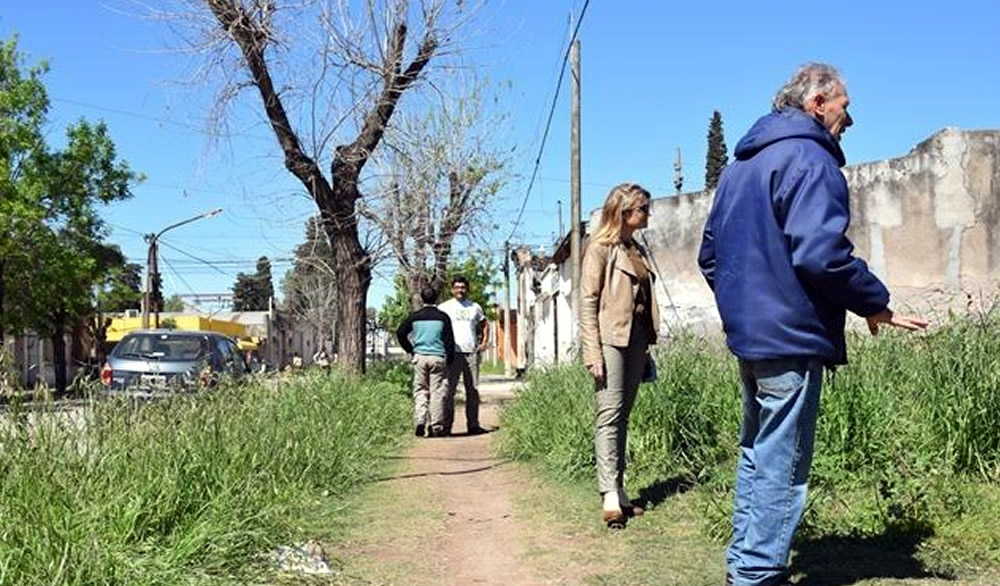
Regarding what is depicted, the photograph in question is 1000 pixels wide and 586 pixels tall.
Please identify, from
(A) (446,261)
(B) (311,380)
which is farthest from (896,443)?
(A) (446,261)

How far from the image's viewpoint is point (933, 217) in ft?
51.6

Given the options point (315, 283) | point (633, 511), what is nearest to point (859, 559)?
point (633, 511)

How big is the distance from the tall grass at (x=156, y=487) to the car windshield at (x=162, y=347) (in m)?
6.64

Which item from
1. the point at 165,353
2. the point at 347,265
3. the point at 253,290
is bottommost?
the point at 165,353

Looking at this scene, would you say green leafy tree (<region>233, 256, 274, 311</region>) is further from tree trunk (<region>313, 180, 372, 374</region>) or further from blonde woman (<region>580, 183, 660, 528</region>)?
blonde woman (<region>580, 183, 660, 528</region>)

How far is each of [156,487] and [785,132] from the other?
319 centimetres

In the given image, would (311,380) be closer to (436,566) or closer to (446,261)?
(436,566)

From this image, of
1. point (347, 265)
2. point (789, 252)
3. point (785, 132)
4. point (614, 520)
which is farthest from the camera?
point (347, 265)

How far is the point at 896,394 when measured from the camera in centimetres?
596

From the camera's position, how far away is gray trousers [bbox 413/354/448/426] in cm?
1086

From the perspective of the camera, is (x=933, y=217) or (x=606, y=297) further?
(x=933, y=217)

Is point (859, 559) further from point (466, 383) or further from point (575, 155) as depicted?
point (575, 155)

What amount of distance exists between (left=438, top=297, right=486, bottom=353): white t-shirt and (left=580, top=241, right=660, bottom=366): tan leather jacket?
5.73 metres

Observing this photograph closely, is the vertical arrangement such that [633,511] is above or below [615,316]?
below
